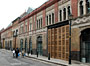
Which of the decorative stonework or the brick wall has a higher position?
the brick wall

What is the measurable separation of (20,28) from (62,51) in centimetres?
2747

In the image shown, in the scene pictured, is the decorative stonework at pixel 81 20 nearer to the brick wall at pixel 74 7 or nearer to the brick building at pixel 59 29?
the brick building at pixel 59 29

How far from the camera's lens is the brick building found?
19.0 meters

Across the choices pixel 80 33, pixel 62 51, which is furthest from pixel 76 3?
pixel 62 51

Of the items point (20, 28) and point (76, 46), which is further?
point (20, 28)

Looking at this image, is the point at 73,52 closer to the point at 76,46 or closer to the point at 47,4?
the point at 76,46

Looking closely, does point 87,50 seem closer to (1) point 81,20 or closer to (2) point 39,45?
(1) point 81,20

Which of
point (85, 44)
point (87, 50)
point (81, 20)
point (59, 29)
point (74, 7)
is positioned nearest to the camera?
point (87, 50)

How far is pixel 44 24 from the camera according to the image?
3008 cm

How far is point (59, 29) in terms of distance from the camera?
2395cm

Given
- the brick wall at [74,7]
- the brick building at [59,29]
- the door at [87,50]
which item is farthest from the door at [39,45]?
the door at [87,50]

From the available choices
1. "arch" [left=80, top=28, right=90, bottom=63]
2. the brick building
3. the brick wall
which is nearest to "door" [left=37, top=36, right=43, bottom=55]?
the brick building

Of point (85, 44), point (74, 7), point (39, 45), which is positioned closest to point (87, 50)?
point (85, 44)

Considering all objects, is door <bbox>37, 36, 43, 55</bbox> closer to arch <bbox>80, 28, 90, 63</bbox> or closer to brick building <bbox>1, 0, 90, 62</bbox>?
brick building <bbox>1, 0, 90, 62</bbox>
